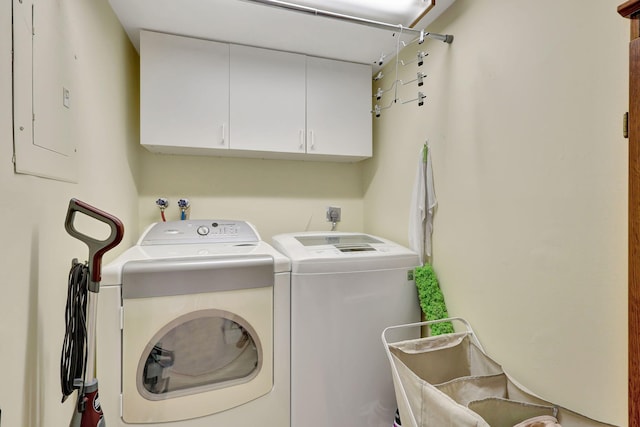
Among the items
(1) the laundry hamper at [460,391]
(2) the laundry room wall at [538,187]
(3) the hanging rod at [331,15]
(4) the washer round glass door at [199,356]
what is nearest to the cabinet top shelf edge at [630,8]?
(2) the laundry room wall at [538,187]

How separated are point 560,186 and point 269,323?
4.39 feet

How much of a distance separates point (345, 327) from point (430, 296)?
50cm

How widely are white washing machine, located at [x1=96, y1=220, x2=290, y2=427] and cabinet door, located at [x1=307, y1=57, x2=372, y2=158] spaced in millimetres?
975

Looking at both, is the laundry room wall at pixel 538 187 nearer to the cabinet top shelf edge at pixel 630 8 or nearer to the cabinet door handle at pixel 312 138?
the cabinet top shelf edge at pixel 630 8

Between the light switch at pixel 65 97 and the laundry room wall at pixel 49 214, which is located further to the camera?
the light switch at pixel 65 97

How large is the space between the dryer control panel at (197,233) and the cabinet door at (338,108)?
2.39 feet

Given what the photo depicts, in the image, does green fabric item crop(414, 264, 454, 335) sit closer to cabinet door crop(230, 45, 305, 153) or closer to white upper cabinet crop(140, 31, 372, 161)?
white upper cabinet crop(140, 31, 372, 161)

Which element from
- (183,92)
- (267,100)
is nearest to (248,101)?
(267,100)

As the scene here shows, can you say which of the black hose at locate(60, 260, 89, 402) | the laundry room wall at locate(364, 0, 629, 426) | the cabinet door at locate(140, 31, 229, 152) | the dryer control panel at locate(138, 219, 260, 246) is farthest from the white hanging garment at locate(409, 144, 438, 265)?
the black hose at locate(60, 260, 89, 402)

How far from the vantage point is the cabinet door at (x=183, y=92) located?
1.75 meters

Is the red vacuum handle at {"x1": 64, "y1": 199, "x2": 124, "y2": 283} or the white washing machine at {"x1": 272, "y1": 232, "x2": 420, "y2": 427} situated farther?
the white washing machine at {"x1": 272, "y1": 232, "x2": 420, "y2": 427}

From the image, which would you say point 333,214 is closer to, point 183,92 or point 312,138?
point 312,138

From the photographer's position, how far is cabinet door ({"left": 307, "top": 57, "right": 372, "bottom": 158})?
2078 mm

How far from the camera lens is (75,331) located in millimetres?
959
